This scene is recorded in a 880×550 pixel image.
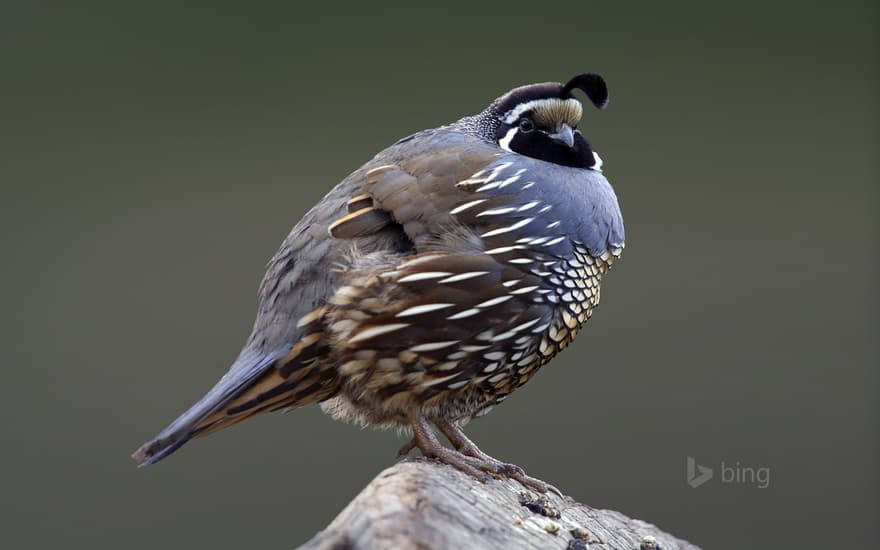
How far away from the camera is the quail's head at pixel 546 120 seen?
3.20 meters

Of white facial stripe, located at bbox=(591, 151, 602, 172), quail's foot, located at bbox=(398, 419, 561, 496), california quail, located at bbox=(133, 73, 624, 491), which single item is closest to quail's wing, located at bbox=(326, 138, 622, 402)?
california quail, located at bbox=(133, 73, 624, 491)

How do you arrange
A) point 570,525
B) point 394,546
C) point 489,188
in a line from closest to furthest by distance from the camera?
point 394,546
point 570,525
point 489,188

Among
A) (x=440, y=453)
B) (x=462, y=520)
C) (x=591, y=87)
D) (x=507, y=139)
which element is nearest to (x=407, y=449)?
(x=440, y=453)

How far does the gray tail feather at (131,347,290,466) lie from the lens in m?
2.75

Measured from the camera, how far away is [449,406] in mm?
3059

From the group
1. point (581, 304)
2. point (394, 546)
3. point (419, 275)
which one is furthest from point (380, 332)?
point (394, 546)

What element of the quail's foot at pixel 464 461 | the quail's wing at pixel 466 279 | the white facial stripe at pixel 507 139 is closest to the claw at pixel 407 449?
the quail's foot at pixel 464 461

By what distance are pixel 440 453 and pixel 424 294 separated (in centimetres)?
45

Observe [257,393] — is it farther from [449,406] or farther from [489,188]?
[489,188]

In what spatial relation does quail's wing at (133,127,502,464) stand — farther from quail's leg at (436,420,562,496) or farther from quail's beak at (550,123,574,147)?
quail's leg at (436,420,562,496)

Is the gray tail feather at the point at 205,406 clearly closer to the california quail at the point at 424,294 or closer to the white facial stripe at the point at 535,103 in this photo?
the california quail at the point at 424,294

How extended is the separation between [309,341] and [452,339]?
0.38 meters

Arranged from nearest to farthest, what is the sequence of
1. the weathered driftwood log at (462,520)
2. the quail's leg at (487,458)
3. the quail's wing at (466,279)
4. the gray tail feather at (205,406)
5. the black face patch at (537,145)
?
1. the weathered driftwood log at (462,520)
2. the gray tail feather at (205,406)
3. the quail's wing at (466,279)
4. the quail's leg at (487,458)
5. the black face patch at (537,145)

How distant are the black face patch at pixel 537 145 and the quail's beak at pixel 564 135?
0.02 meters
